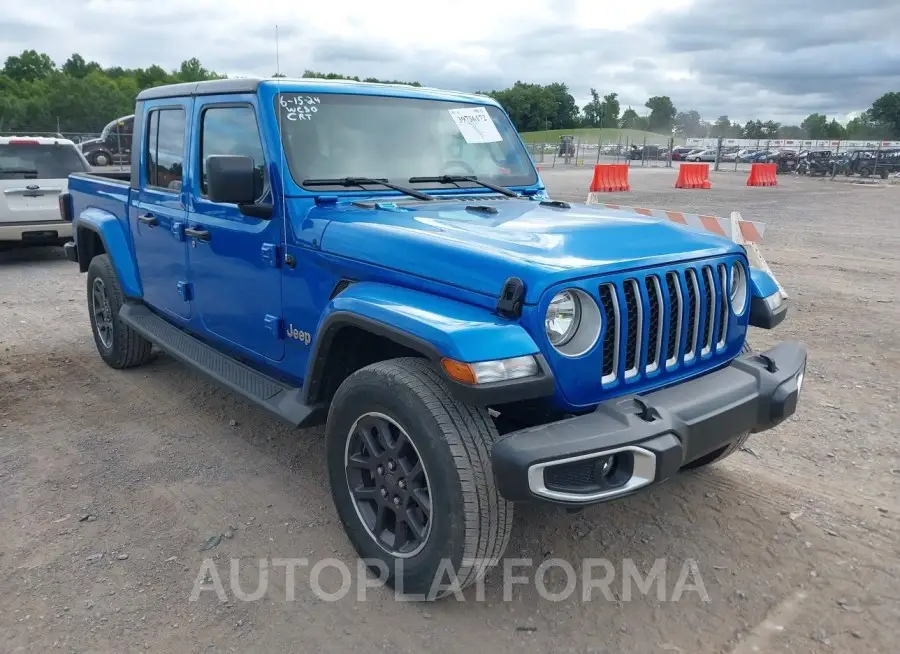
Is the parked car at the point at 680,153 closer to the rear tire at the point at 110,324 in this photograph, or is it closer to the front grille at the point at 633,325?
the rear tire at the point at 110,324

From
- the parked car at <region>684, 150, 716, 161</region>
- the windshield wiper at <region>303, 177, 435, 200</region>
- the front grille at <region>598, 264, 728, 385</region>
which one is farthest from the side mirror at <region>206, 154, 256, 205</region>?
the parked car at <region>684, 150, 716, 161</region>

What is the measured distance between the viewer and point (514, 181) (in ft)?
14.1

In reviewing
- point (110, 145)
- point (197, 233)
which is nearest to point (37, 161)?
point (197, 233)

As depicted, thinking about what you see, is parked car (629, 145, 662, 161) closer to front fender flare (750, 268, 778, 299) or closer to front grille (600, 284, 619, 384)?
front fender flare (750, 268, 778, 299)

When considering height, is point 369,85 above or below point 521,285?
above

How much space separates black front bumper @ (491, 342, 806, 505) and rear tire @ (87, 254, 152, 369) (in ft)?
12.6

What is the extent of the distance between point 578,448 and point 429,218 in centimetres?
135

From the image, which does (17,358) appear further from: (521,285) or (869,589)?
(869,589)

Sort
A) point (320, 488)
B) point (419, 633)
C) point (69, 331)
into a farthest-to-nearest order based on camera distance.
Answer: point (69, 331)
point (320, 488)
point (419, 633)

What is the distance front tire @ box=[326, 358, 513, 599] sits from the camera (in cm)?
256

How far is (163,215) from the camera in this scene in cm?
455

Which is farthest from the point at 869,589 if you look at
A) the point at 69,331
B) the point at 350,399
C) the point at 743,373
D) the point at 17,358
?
the point at 69,331

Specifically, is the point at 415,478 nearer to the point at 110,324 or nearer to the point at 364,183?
the point at 364,183

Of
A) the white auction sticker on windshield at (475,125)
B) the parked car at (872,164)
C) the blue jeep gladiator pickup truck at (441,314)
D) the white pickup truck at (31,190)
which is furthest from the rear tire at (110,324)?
the parked car at (872,164)
